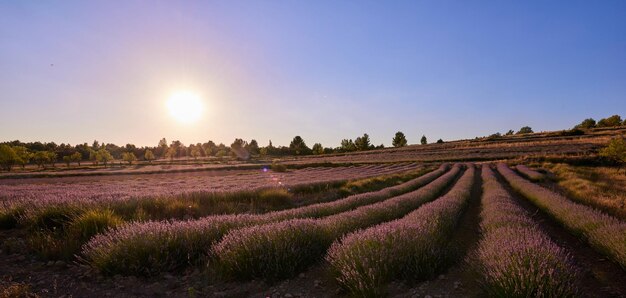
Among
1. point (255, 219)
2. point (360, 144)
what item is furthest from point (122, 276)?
point (360, 144)

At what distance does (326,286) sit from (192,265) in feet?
7.43

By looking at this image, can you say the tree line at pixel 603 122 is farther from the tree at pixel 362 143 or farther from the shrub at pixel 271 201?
the shrub at pixel 271 201

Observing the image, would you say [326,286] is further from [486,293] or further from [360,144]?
[360,144]

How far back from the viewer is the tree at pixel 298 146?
132 metres

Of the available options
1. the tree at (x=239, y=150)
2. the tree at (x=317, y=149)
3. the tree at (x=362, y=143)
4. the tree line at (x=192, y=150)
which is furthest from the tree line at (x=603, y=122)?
the tree at (x=239, y=150)

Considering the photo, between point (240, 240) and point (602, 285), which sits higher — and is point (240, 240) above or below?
above

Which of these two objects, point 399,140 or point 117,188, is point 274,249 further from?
point 399,140

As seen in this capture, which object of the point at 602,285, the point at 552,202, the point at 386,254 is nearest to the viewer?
the point at 386,254

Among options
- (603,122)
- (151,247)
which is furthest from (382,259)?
(603,122)

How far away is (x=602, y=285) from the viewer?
14.1 ft

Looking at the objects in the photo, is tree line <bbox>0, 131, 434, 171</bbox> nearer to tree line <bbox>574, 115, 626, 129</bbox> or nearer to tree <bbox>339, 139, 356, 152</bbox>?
tree <bbox>339, 139, 356, 152</bbox>

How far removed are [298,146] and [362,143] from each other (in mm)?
26854

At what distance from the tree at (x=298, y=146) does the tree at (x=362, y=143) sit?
68.5 feet

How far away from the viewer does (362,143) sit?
411ft
